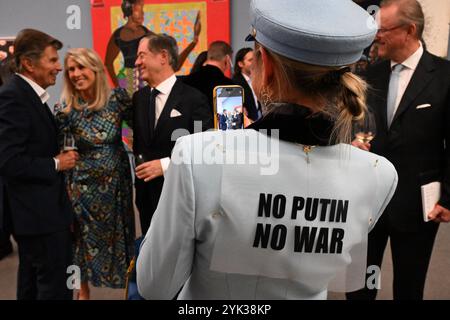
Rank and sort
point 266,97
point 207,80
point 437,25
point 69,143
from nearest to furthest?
point 266,97, point 69,143, point 207,80, point 437,25

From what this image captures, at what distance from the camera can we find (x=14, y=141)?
1746 mm

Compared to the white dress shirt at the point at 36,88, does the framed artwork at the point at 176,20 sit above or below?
above

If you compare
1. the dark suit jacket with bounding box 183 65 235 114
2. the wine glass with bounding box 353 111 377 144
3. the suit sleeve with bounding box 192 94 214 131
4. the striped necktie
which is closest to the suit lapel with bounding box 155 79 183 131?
the suit sleeve with bounding box 192 94 214 131

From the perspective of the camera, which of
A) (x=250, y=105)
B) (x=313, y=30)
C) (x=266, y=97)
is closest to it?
(x=313, y=30)

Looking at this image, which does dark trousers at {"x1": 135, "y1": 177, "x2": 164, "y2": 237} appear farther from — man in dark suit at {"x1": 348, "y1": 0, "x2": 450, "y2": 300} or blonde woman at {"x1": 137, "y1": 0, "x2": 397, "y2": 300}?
blonde woman at {"x1": 137, "y1": 0, "x2": 397, "y2": 300}

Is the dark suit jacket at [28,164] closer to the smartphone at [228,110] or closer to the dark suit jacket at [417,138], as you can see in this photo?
the smartphone at [228,110]

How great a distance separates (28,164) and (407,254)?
6.35 ft

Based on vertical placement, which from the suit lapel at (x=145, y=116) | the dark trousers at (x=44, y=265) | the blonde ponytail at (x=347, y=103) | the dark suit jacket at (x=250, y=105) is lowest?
the dark trousers at (x=44, y=265)

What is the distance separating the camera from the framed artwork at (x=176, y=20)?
432cm

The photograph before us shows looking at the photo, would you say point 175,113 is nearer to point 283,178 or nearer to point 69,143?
point 69,143

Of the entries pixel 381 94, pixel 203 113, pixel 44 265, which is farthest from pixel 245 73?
pixel 44 265

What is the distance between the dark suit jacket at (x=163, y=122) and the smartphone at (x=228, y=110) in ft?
2.34

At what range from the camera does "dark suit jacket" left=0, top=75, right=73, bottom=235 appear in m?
1.75

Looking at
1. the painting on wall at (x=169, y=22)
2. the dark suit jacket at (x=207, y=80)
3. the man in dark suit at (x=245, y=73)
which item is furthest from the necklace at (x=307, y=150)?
the painting on wall at (x=169, y=22)
